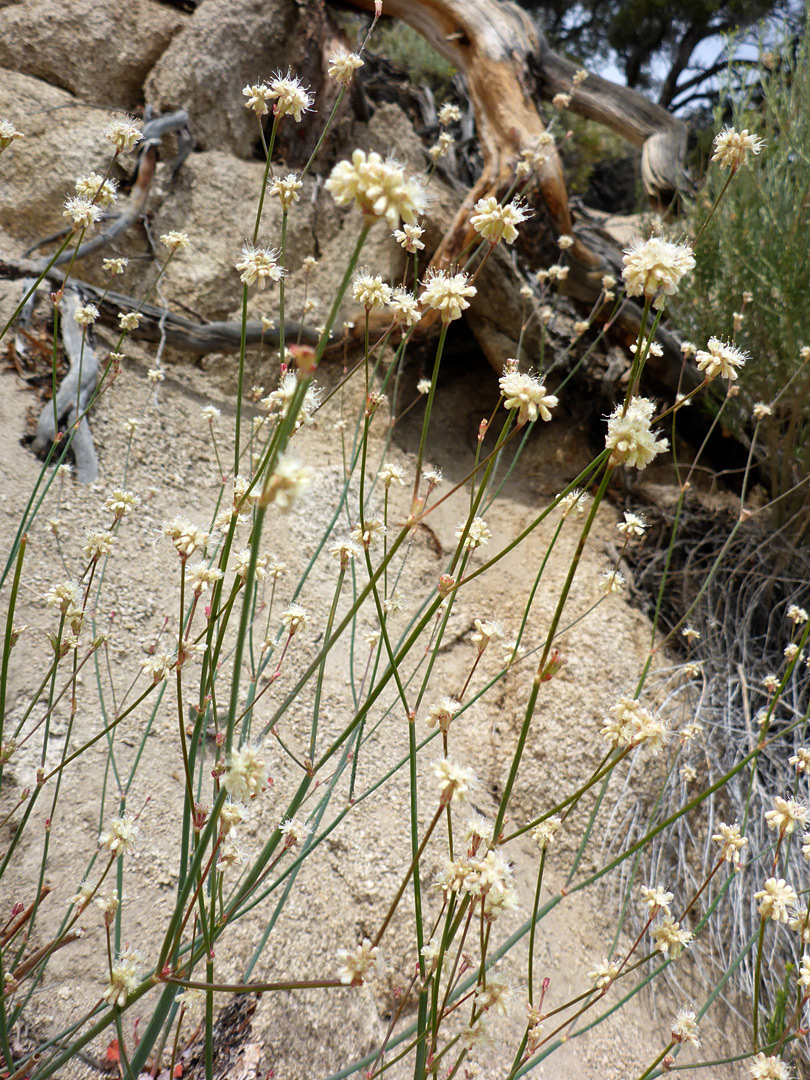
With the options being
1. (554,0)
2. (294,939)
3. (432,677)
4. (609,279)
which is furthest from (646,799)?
(554,0)

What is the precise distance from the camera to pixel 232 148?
12.8ft

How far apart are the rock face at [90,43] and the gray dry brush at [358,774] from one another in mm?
2419

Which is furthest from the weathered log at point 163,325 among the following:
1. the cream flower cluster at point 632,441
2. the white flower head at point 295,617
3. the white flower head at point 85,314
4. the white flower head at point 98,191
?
the cream flower cluster at point 632,441

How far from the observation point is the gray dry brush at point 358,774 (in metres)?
0.87

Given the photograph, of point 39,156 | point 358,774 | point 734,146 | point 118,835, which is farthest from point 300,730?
point 39,156

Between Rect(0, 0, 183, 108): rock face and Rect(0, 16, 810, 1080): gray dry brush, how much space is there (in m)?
2.42

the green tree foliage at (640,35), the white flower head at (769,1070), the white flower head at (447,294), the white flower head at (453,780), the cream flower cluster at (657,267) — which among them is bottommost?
the white flower head at (769,1070)

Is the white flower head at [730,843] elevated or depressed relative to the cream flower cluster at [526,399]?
depressed

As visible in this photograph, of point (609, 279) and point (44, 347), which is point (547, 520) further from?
point (44, 347)

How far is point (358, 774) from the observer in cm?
213

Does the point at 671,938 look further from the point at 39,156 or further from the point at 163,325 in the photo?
the point at 39,156

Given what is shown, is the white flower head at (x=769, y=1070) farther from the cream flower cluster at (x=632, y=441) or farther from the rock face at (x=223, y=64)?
the rock face at (x=223, y=64)

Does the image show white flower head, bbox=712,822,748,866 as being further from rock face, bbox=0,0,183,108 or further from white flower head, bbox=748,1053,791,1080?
rock face, bbox=0,0,183,108

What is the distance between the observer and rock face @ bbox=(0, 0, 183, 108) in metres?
3.61
